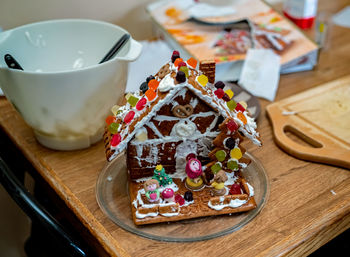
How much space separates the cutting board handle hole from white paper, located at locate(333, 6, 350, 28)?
682 millimetres

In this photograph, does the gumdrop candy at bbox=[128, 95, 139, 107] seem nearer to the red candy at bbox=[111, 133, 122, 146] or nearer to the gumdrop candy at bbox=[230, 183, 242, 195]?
the red candy at bbox=[111, 133, 122, 146]

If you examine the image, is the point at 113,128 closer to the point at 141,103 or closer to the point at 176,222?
the point at 141,103

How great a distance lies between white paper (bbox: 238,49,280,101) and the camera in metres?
1.09

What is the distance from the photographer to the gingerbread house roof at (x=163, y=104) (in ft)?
2.22

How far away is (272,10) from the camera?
132 centimetres

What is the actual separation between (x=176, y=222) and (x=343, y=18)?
3.69 ft

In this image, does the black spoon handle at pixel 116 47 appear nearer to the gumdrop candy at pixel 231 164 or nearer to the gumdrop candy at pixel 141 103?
the gumdrop candy at pixel 141 103

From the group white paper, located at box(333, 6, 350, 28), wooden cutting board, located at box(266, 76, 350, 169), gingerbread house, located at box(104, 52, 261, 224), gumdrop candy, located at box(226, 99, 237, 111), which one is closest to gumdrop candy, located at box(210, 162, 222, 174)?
gingerbread house, located at box(104, 52, 261, 224)

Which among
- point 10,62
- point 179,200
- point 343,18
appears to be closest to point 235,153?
point 179,200

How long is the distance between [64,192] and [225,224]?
314mm

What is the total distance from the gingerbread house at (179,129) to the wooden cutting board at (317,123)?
0.18 m

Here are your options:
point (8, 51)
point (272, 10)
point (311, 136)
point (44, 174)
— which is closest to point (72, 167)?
point (44, 174)

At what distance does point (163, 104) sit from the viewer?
2.26 ft

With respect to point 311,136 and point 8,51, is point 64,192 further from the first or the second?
point 311,136
